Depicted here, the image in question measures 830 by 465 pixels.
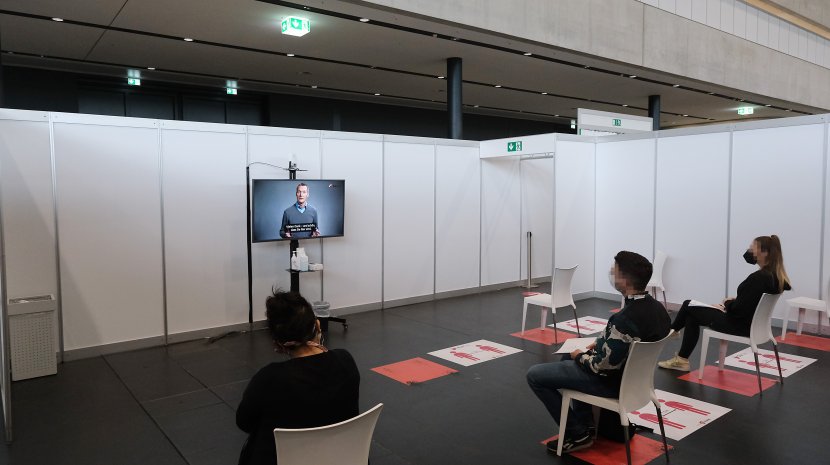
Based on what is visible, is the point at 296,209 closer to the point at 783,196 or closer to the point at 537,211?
the point at 537,211

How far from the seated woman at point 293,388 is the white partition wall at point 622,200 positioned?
22.0 ft

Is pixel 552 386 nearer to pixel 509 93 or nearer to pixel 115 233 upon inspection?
pixel 115 233

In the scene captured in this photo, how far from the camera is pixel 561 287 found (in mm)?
6195

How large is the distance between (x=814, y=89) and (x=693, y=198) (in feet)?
33.0

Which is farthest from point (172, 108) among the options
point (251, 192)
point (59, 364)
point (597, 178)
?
point (597, 178)

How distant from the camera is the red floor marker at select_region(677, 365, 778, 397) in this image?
182 inches

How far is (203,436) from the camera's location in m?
3.84

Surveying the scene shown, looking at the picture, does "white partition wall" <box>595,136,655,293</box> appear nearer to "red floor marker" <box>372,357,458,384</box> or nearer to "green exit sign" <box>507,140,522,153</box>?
"green exit sign" <box>507,140,522,153</box>

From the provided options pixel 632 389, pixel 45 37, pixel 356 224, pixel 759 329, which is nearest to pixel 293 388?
pixel 632 389

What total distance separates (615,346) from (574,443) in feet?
2.49

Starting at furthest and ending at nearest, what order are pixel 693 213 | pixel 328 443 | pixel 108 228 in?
pixel 693 213
pixel 108 228
pixel 328 443

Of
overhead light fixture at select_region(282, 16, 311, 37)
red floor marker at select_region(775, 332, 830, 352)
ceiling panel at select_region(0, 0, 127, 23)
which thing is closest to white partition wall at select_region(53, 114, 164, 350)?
ceiling panel at select_region(0, 0, 127, 23)

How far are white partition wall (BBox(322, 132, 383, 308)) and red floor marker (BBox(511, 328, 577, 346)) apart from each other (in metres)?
2.25

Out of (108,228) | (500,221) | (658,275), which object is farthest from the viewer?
(500,221)
